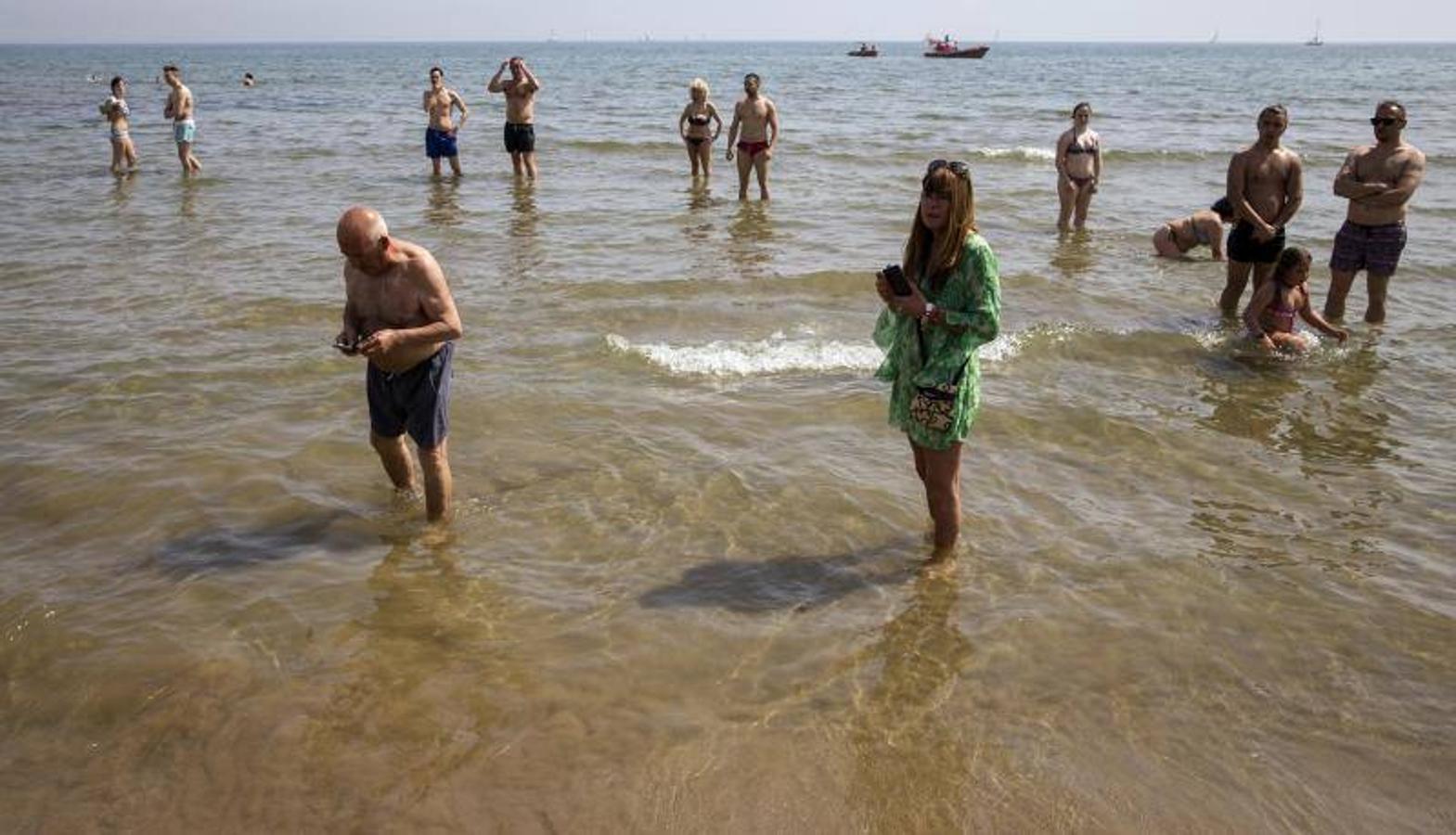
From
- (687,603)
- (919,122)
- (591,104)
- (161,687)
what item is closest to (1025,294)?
(687,603)

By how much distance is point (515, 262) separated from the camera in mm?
10047

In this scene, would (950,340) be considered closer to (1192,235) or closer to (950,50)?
(1192,235)

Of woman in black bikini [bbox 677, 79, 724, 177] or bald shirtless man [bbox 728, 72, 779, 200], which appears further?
woman in black bikini [bbox 677, 79, 724, 177]

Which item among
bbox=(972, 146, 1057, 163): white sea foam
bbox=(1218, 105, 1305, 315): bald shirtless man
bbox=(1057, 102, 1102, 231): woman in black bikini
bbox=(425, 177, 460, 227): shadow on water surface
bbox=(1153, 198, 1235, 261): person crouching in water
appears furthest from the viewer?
bbox=(972, 146, 1057, 163): white sea foam

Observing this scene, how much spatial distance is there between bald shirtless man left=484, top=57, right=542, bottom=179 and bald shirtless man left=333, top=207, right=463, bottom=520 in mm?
10412

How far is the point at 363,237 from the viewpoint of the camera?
13.3 feet

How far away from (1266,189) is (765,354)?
406 cm

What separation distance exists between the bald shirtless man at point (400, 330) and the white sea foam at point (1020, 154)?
17.0 m

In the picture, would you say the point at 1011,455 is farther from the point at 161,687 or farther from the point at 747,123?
the point at 747,123

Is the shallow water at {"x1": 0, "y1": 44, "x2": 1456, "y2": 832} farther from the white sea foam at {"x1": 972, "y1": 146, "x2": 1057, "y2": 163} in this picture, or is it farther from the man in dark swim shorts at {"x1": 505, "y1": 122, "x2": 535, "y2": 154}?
the white sea foam at {"x1": 972, "y1": 146, "x2": 1057, "y2": 163}

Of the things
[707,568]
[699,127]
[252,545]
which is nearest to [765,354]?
[707,568]

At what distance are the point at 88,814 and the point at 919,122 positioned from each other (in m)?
26.2

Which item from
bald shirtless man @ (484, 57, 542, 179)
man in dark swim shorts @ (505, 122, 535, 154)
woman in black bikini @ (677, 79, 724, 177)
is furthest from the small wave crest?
man in dark swim shorts @ (505, 122, 535, 154)

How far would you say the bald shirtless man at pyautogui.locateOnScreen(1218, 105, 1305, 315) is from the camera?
7.66m
